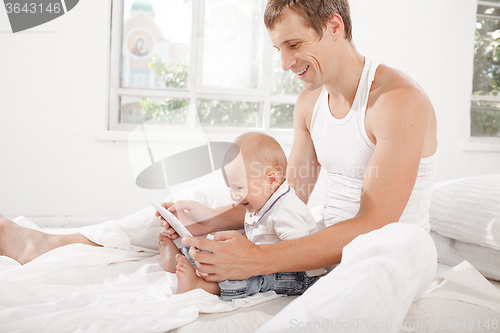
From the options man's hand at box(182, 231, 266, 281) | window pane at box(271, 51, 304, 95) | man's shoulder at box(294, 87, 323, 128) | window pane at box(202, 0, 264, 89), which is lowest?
man's hand at box(182, 231, 266, 281)

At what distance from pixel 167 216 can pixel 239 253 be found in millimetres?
243

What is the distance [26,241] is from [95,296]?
19.7 inches

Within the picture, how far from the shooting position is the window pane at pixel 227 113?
10.1 feet

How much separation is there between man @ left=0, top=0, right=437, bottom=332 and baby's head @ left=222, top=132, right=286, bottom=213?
21 cm

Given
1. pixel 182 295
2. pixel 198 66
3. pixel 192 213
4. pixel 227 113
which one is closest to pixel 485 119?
pixel 227 113

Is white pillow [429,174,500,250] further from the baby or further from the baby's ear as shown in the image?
the baby's ear

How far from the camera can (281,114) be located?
10.6 feet

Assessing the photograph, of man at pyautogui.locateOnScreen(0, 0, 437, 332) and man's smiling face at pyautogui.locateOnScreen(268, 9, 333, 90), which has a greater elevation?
man's smiling face at pyautogui.locateOnScreen(268, 9, 333, 90)

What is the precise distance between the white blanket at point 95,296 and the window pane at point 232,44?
6.80 ft

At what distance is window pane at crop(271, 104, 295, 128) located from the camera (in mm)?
3212

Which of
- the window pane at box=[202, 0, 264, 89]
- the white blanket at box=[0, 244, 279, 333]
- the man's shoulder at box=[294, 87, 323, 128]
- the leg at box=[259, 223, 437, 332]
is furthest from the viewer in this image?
the window pane at box=[202, 0, 264, 89]

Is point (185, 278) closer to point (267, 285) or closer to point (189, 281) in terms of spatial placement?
point (189, 281)

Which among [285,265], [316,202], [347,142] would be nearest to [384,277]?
[285,265]

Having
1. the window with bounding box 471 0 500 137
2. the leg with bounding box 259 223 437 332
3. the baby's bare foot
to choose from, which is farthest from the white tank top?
the window with bounding box 471 0 500 137
